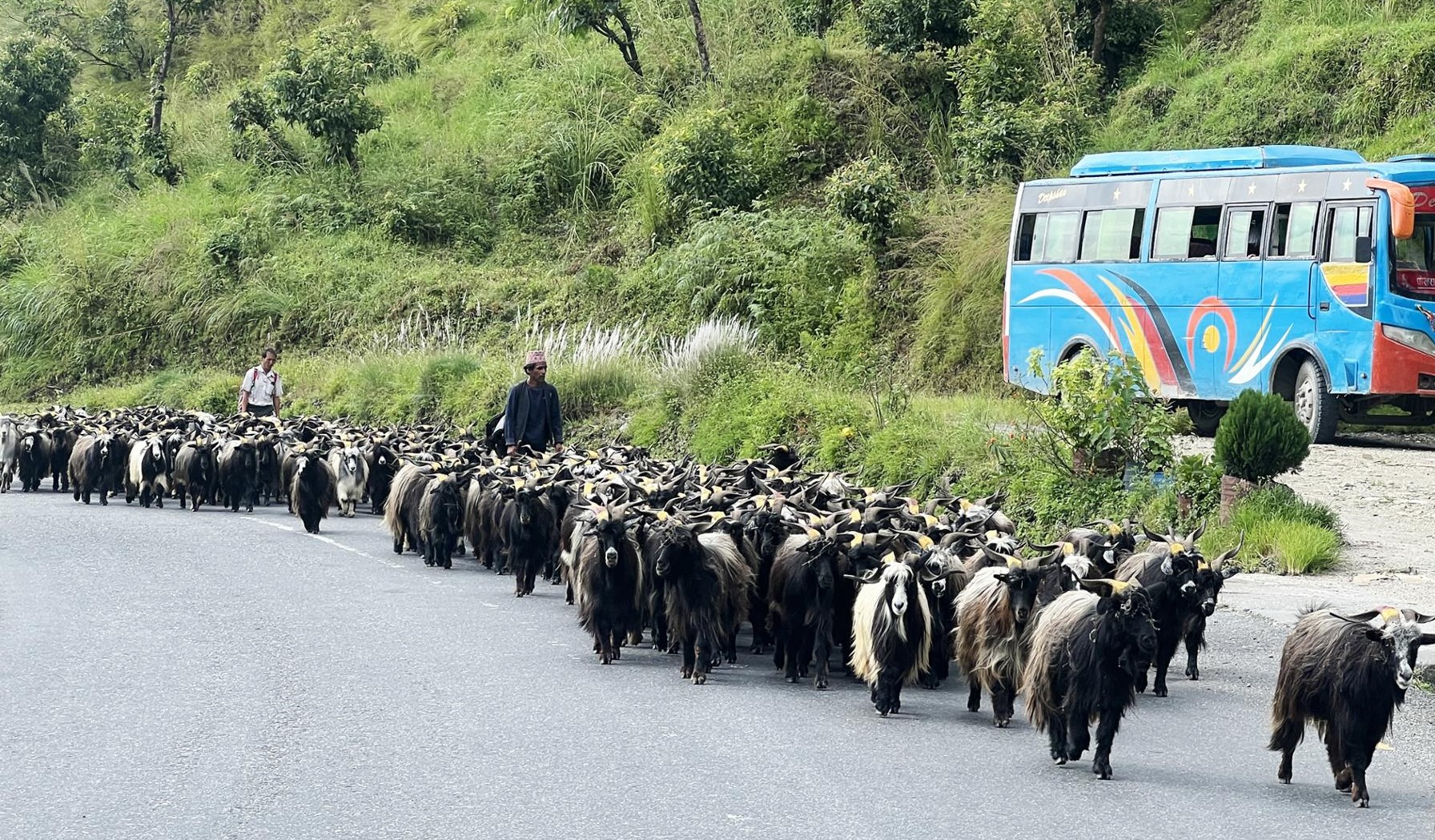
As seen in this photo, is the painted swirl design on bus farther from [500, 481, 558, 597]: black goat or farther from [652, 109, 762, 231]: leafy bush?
[652, 109, 762, 231]: leafy bush

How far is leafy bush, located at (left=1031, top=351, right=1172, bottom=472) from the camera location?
1579 cm

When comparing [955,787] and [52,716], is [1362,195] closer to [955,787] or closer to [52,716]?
[955,787]

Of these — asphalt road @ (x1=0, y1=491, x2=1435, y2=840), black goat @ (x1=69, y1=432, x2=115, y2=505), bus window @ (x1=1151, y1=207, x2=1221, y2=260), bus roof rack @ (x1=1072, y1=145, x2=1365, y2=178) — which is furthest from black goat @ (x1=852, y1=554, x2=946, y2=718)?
black goat @ (x1=69, y1=432, x2=115, y2=505)

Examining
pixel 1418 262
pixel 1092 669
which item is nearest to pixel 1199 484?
pixel 1418 262

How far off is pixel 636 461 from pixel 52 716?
872 centimetres

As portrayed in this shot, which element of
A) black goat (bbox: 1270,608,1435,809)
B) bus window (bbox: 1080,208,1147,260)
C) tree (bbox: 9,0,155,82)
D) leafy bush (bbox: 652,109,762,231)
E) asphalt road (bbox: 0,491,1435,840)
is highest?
tree (bbox: 9,0,155,82)

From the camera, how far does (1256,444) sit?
1483 centimetres

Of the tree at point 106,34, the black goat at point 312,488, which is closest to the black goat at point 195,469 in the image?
A: the black goat at point 312,488

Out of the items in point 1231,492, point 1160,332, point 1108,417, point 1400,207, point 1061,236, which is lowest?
point 1231,492

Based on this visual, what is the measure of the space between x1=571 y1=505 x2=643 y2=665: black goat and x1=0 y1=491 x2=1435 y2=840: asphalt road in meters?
0.24

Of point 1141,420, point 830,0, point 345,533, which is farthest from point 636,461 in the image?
point 830,0

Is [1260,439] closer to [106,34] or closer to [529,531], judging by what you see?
[529,531]

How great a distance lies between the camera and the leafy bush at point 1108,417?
1579 cm

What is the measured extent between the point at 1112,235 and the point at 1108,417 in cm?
762
